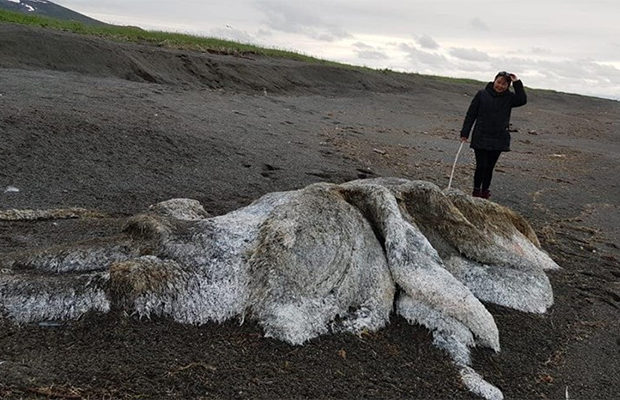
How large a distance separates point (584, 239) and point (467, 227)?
405 centimetres

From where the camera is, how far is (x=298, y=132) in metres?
15.3

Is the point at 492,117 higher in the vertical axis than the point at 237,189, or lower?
higher

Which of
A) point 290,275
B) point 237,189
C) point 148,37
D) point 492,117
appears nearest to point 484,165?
point 492,117

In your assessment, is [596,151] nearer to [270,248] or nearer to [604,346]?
[604,346]

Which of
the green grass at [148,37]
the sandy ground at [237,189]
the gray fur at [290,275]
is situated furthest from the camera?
the green grass at [148,37]

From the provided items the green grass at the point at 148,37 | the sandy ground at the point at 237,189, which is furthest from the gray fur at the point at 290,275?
the green grass at the point at 148,37

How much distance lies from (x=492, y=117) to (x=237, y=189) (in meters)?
4.14

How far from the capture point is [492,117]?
9336 mm

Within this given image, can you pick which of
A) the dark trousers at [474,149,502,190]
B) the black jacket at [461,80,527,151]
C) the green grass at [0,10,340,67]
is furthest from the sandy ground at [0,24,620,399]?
the green grass at [0,10,340,67]

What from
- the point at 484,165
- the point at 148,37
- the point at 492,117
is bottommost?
the point at 484,165

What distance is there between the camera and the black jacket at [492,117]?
929 cm

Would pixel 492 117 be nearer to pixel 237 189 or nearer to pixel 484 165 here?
pixel 484 165

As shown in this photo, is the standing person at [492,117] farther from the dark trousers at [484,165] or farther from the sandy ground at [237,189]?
the sandy ground at [237,189]

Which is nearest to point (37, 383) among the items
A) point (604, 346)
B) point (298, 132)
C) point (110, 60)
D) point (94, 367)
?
point (94, 367)
